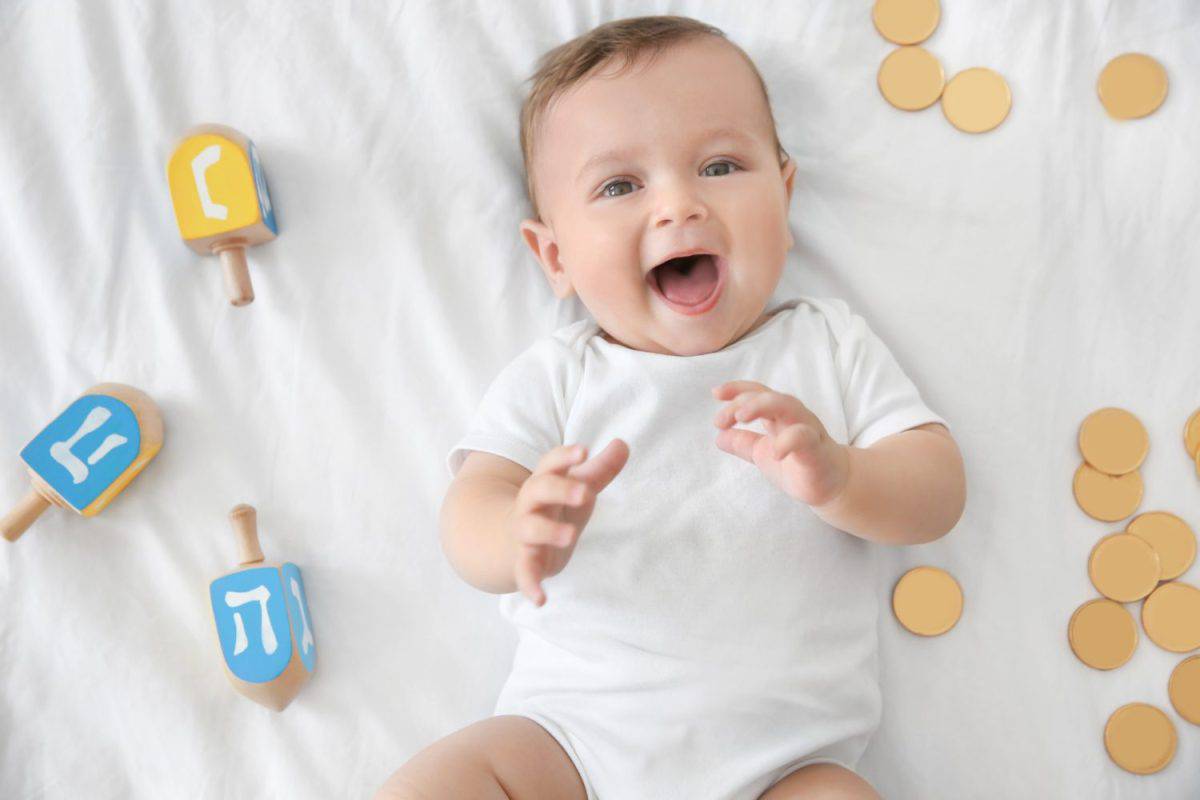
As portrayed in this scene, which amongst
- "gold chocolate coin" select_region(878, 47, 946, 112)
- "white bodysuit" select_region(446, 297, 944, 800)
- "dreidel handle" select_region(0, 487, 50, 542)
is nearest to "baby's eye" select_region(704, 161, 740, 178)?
"white bodysuit" select_region(446, 297, 944, 800)

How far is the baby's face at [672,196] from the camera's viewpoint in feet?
3.32

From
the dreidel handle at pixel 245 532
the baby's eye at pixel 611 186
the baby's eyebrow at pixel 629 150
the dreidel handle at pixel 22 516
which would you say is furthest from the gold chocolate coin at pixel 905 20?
the dreidel handle at pixel 22 516

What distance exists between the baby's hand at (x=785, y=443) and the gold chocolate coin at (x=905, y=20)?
1.90 ft

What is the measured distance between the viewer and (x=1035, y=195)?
1.18 m

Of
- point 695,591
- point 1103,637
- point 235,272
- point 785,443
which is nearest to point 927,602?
point 1103,637

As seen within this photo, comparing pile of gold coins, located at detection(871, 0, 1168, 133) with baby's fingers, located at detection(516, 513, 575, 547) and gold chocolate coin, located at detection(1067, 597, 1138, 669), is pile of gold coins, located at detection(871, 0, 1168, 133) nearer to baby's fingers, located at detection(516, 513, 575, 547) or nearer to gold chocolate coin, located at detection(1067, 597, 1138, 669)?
gold chocolate coin, located at detection(1067, 597, 1138, 669)

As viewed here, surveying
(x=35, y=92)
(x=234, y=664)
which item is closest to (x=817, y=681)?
(x=234, y=664)

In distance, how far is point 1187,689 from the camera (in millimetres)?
1078

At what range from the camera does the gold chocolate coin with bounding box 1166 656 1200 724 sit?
42.3 inches

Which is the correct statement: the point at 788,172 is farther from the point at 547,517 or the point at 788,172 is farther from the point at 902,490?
the point at 547,517

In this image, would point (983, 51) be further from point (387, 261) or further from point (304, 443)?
point (304, 443)

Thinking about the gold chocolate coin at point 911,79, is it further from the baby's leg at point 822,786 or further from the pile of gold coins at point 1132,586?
the baby's leg at point 822,786

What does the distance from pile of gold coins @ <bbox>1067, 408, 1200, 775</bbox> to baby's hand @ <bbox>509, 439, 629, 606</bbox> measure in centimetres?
62

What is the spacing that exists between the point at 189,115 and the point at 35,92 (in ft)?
0.53
